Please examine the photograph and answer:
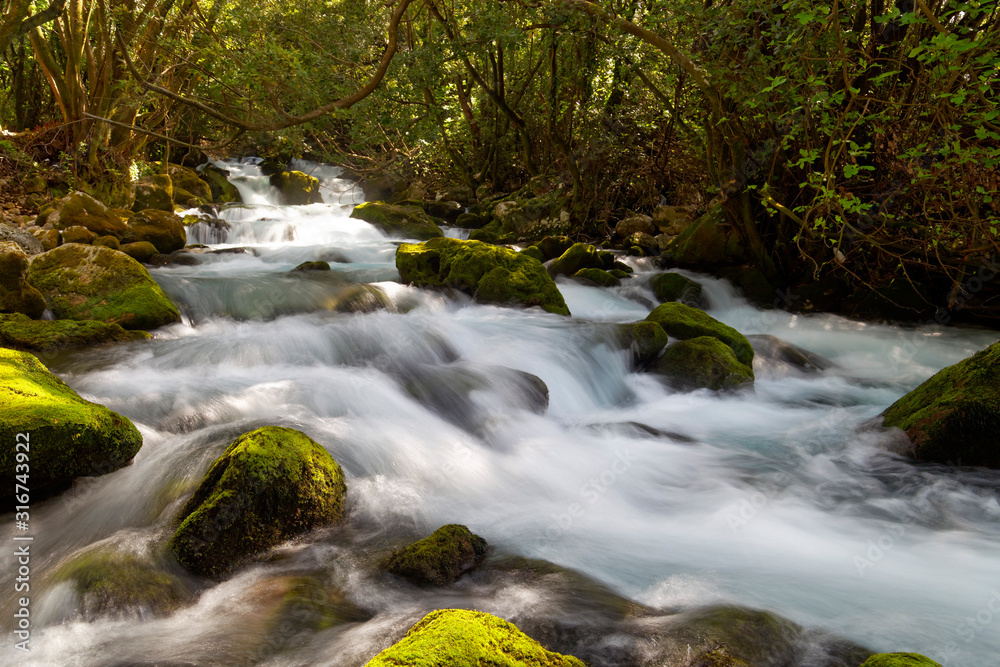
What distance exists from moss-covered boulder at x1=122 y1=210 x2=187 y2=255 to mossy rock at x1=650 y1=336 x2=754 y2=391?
887 cm

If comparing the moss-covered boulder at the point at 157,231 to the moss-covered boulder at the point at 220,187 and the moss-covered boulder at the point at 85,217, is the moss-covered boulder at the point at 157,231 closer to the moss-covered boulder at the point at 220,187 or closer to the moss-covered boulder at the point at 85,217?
the moss-covered boulder at the point at 85,217

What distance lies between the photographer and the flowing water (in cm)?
278

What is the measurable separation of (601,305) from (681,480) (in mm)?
5341

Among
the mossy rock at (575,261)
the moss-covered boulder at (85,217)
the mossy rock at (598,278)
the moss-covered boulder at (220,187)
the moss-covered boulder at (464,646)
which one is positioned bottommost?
the moss-covered boulder at (464,646)

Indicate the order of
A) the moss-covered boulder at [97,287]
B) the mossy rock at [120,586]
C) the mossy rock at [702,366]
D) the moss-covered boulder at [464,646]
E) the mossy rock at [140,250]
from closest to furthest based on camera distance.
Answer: the moss-covered boulder at [464,646], the mossy rock at [120,586], the moss-covered boulder at [97,287], the mossy rock at [702,366], the mossy rock at [140,250]

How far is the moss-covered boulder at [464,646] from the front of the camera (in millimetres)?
1678

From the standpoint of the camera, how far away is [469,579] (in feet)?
10.1

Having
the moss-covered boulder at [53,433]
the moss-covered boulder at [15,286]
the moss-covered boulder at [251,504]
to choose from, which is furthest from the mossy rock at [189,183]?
the moss-covered boulder at [251,504]

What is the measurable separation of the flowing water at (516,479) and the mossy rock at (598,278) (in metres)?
2.52

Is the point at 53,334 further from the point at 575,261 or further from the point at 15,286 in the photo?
the point at 575,261

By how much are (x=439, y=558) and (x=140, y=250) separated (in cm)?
905

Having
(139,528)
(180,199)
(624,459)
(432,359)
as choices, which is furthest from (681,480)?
(180,199)

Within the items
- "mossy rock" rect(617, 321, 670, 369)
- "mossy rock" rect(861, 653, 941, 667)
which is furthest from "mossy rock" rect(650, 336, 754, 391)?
"mossy rock" rect(861, 653, 941, 667)

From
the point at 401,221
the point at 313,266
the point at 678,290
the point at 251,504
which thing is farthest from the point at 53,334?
the point at 401,221
